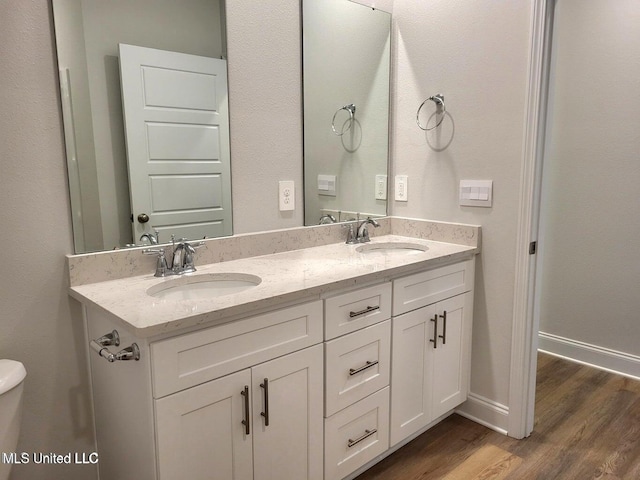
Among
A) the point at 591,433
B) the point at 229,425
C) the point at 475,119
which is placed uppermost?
the point at 475,119

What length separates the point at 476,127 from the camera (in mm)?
2111

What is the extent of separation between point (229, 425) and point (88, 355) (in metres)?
0.57

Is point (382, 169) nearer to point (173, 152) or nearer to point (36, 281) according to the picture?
point (173, 152)

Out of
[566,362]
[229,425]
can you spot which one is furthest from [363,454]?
[566,362]

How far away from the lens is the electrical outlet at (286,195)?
2045mm

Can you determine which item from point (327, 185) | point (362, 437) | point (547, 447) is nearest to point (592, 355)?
point (547, 447)

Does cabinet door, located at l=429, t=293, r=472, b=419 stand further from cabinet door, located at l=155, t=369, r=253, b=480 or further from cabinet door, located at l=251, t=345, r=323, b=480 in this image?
cabinet door, located at l=155, t=369, r=253, b=480

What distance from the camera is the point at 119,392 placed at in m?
1.39

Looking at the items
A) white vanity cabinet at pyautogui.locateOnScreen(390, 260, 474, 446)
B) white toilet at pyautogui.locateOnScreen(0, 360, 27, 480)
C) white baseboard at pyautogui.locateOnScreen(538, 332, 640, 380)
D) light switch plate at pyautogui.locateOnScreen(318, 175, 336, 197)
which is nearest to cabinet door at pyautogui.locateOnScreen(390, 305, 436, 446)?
white vanity cabinet at pyautogui.locateOnScreen(390, 260, 474, 446)

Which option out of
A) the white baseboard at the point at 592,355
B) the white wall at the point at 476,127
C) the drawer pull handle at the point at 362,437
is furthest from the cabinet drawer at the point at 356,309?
the white baseboard at the point at 592,355

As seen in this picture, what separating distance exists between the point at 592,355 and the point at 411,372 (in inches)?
60.9

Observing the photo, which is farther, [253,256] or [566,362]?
[566,362]

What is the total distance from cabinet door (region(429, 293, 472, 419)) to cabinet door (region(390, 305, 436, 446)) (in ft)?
0.18

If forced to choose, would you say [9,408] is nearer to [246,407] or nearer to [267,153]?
[246,407]
